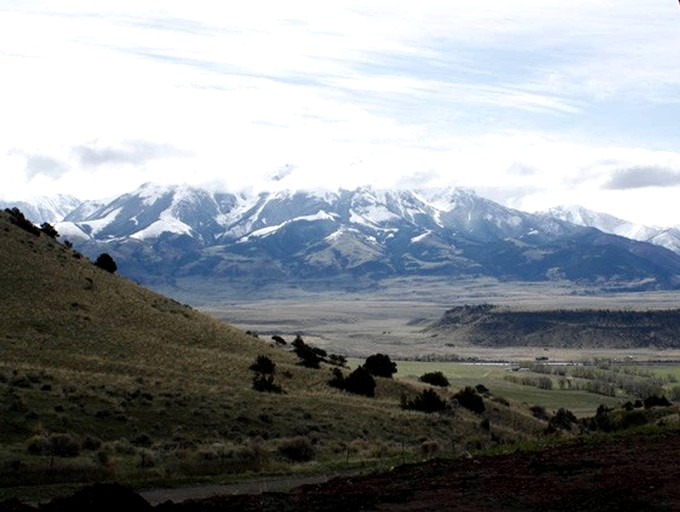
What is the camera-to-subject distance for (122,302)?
202 feet

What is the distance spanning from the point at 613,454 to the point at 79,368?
26.9m

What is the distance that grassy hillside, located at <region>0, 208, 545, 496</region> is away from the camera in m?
26.6

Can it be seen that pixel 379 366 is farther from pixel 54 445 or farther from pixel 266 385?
pixel 54 445

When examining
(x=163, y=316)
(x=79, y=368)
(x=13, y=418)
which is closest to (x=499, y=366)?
(x=163, y=316)

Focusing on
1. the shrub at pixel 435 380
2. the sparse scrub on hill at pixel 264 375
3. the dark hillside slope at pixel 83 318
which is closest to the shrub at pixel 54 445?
the dark hillside slope at pixel 83 318

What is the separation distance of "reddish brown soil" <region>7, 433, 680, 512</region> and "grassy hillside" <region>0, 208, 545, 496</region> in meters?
5.12

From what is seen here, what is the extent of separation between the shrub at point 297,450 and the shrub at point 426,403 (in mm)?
19865

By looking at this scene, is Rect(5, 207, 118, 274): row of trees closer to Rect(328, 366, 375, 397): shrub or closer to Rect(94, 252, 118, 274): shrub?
→ Rect(94, 252, 118, 274): shrub

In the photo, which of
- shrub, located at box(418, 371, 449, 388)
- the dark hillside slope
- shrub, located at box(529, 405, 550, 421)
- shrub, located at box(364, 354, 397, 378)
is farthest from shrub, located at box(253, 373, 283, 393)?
shrub, located at box(529, 405, 550, 421)

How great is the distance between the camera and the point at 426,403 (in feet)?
165

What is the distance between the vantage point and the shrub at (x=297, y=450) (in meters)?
29.5

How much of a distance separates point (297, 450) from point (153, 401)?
9.20 meters

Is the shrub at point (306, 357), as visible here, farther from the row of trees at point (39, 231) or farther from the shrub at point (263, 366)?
the row of trees at point (39, 231)

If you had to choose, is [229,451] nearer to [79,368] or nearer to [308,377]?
[79,368]
